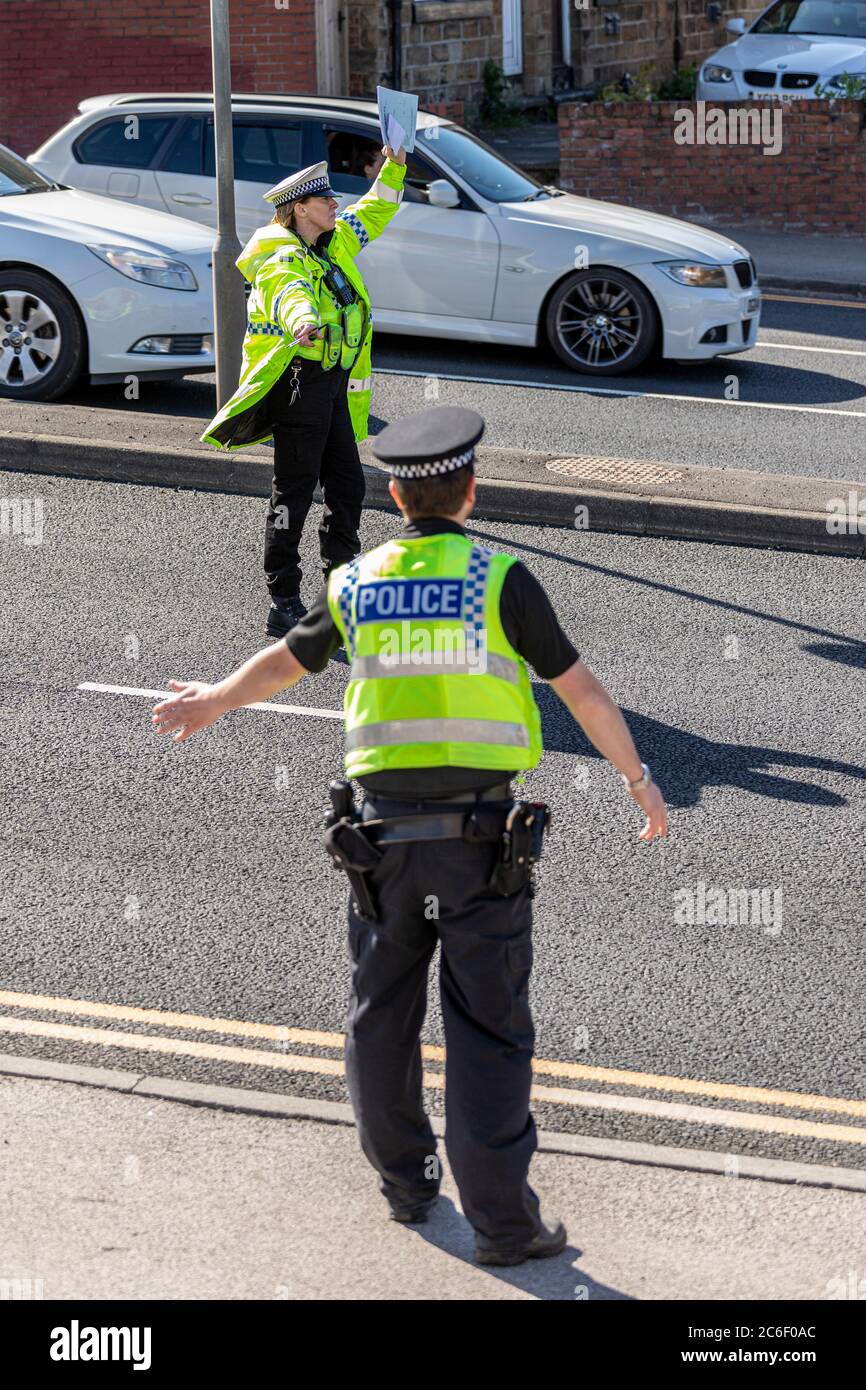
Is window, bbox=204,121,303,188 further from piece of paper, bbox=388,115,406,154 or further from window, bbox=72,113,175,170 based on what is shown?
piece of paper, bbox=388,115,406,154

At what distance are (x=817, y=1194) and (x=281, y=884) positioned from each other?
2.36 metres

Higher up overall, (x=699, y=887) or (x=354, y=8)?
(x=354, y=8)

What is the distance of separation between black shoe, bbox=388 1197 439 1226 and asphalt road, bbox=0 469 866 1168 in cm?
61

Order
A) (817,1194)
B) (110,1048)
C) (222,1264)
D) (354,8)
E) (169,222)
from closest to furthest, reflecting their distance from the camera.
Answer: (222,1264), (817,1194), (110,1048), (169,222), (354,8)

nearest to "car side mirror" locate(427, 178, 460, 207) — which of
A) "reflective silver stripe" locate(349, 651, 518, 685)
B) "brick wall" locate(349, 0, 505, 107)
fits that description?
"brick wall" locate(349, 0, 505, 107)

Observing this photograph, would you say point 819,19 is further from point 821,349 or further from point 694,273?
point 694,273

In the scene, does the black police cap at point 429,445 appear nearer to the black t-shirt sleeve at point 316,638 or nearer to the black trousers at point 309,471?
the black t-shirt sleeve at point 316,638

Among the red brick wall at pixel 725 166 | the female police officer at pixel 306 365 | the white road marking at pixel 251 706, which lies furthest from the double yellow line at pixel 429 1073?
the red brick wall at pixel 725 166

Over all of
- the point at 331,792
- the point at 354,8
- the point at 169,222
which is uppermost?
the point at 354,8

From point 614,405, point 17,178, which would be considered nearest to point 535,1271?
point 614,405

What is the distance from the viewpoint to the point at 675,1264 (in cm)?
429
